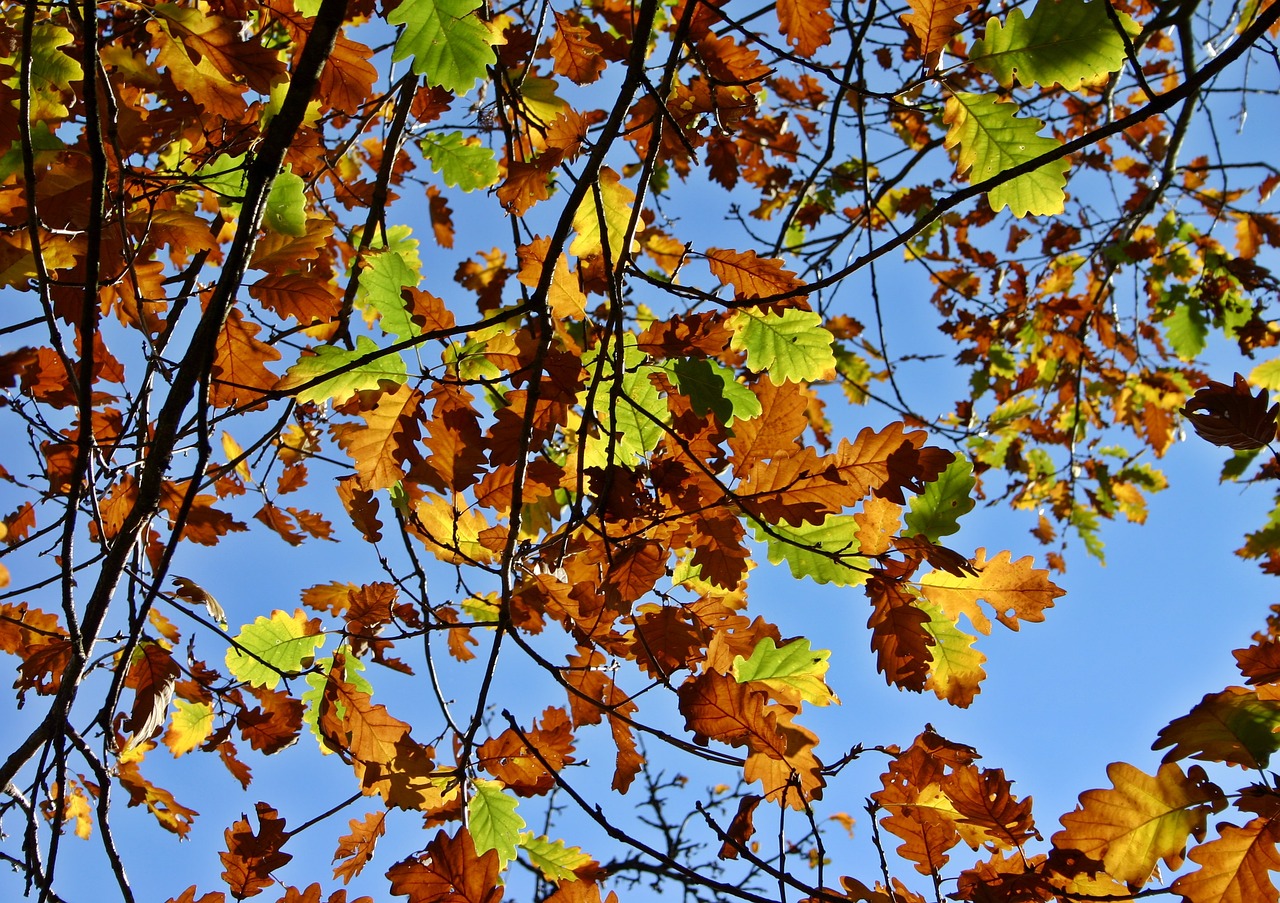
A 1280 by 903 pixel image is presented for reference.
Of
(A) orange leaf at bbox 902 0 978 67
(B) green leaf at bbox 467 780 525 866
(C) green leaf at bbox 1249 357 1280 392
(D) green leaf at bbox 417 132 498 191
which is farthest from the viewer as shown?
(C) green leaf at bbox 1249 357 1280 392

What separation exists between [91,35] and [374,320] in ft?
7.32

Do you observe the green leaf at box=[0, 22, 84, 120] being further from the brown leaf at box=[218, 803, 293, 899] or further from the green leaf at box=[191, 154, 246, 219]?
the brown leaf at box=[218, 803, 293, 899]

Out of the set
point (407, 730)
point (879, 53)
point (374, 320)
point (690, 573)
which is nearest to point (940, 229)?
point (879, 53)

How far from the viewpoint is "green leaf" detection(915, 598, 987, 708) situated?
A: 1569 mm

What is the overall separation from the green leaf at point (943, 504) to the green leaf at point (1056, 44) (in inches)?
27.3

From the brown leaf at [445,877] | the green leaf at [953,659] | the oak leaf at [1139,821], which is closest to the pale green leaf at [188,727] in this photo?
the brown leaf at [445,877]

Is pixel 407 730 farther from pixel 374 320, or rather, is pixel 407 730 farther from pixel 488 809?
pixel 374 320

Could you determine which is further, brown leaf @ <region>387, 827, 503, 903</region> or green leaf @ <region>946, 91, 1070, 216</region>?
Answer: green leaf @ <region>946, 91, 1070, 216</region>

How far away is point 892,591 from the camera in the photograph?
4.66 ft

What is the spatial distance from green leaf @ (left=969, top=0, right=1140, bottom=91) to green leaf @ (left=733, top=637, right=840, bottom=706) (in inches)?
44.3

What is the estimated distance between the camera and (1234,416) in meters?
1.17

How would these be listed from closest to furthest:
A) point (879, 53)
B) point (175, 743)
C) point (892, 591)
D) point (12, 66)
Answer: point (892, 591) < point (12, 66) < point (175, 743) < point (879, 53)

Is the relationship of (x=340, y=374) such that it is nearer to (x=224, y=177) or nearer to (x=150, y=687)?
(x=224, y=177)

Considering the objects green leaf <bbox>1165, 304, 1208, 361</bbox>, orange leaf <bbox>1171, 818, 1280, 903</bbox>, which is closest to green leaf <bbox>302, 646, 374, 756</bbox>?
orange leaf <bbox>1171, 818, 1280, 903</bbox>
